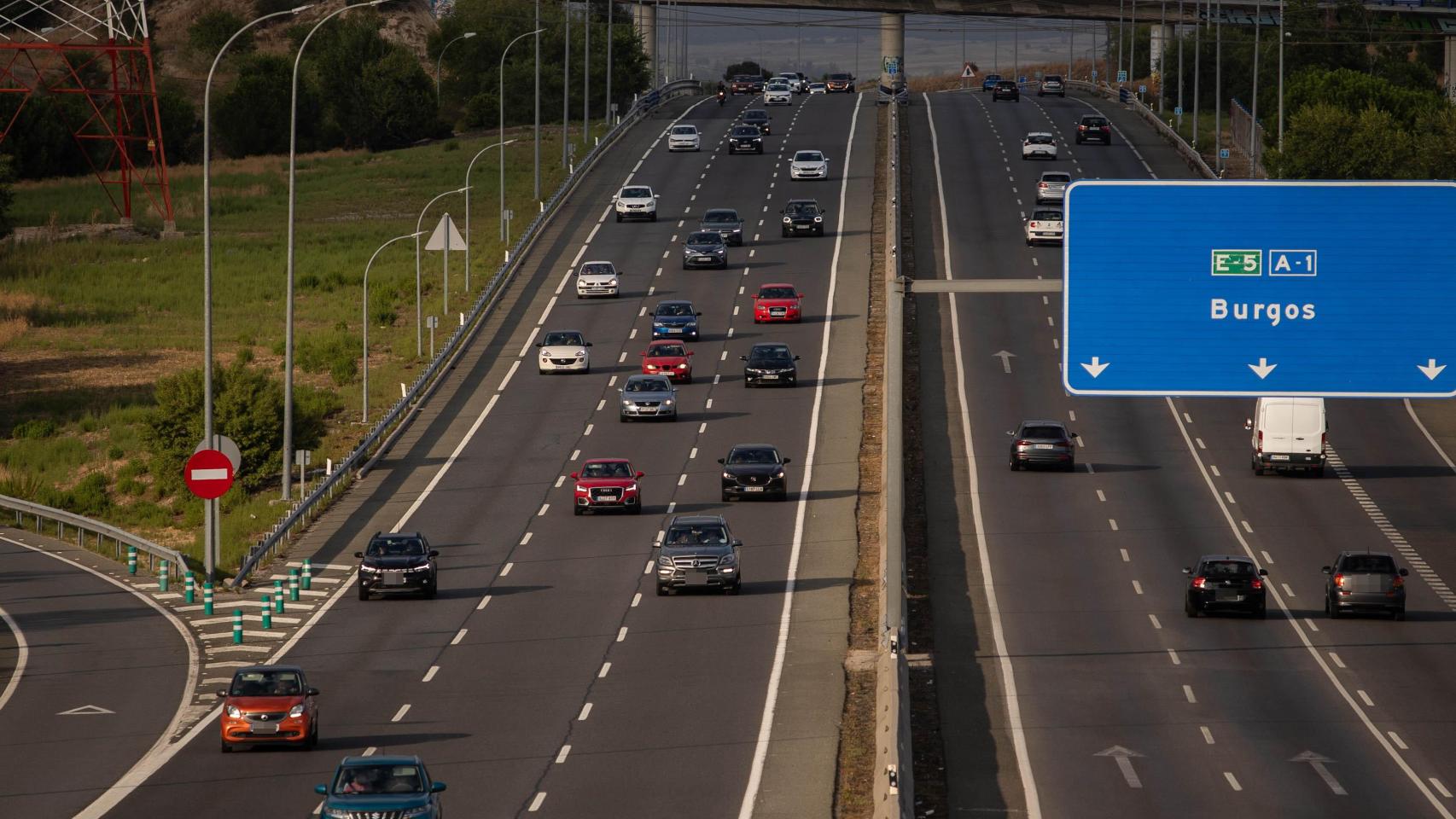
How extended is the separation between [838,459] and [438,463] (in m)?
11.7

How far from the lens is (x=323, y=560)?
50.8 metres

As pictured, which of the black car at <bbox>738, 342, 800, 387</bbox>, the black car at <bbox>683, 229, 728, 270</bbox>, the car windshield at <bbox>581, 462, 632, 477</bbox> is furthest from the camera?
the black car at <bbox>683, 229, 728, 270</bbox>

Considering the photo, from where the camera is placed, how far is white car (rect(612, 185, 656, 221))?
98875mm

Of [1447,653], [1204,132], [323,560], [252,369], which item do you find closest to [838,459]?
[323,560]

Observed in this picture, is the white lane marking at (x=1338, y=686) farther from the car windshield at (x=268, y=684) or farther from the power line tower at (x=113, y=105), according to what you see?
the power line tower at (x=113, y=105)

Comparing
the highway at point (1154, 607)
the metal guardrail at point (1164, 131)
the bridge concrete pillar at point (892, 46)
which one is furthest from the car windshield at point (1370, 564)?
the bridge concrete pillar at point (892, 46)

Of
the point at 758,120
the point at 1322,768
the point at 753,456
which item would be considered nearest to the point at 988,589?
the point at 753,456

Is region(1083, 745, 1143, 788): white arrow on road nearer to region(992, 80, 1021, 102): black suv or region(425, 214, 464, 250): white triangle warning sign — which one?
region(425, 214, 464, 250): white triangle warning sign

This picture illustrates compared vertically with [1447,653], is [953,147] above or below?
above

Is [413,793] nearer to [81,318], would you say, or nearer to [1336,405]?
[1336,405]

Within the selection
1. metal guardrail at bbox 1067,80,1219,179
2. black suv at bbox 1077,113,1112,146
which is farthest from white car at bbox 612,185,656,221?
black suv at bbox 1077,113,1112,146

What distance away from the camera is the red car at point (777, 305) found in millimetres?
78062

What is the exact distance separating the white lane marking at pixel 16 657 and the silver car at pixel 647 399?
22477 mm

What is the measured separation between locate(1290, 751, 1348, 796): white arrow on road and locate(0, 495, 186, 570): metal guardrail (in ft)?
89.5
